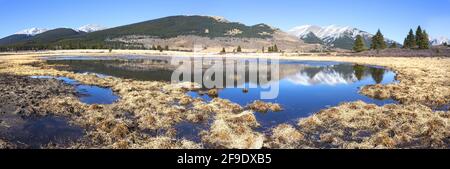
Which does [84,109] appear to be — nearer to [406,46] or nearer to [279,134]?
[279,134]

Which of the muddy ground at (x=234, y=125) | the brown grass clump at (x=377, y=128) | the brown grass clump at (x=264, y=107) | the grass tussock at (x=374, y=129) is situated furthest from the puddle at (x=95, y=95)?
the brown grass clump at (x=377, y=128)

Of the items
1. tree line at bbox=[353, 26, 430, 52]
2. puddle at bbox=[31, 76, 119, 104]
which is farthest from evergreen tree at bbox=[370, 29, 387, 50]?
puddle at bbox=[31, 76, 119, 104]

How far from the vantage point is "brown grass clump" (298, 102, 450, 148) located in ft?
56.2

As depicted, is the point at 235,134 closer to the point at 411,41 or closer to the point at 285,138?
the point at 285,138

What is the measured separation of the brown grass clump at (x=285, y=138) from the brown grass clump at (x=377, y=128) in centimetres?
49

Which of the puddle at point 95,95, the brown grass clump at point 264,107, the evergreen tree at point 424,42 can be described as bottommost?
the brown grass clump at point 264,107

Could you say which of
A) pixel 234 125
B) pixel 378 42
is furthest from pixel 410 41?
pixel 234 125

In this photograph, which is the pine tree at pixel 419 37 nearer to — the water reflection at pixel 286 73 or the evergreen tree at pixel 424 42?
the evergreen tree at pixel 424 42

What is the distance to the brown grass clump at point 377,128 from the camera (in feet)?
56.2

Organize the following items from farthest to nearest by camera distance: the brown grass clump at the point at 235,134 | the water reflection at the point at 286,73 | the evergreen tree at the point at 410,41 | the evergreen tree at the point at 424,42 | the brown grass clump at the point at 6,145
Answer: the evergreen tree at the point at 410,41 → the evergreen tree at the point at 424,42 → the water reflection at the point at 286,73 → the brown grass clump at the point at 235,134 → the brown grass clump at the point at 6,145

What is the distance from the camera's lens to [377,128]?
1986 centimetres

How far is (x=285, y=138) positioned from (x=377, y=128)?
17.8 feet

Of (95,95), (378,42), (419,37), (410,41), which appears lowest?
(95,95)

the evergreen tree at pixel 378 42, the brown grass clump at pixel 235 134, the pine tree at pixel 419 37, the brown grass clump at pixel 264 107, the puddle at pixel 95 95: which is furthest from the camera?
the evergreen tree at pixel 378 42
